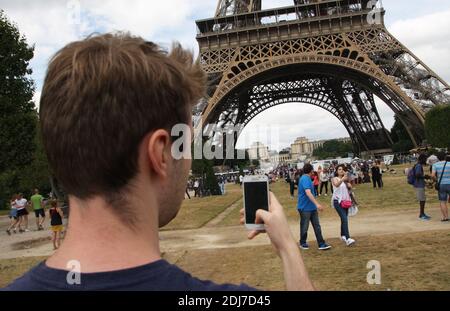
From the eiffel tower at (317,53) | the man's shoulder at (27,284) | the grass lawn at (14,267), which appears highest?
the eiffel tower at (317,53)

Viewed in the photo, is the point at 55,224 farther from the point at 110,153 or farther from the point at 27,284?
the point at 110,153

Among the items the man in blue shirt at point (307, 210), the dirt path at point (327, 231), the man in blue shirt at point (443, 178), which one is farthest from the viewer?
the man in blue shirt at point (443, 178)

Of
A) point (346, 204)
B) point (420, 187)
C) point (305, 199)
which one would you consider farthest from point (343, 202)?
point (420, 187)

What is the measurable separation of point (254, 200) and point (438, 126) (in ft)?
130

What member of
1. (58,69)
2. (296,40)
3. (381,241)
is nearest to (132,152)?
(58,69)

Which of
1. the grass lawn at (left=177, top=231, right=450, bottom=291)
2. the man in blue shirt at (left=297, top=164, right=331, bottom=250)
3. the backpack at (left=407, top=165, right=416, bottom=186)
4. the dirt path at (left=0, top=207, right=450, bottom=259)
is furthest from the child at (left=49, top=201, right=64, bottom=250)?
the backpack at (left=407, top=165, right=416, bottom=186)

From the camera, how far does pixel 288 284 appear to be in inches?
54.2

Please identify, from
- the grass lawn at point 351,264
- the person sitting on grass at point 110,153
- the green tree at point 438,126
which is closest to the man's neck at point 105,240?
the person sitting on grass at point 110,153

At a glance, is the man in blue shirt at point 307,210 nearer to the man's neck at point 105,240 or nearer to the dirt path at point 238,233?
the dirt path at point 238,233

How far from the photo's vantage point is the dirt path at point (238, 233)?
34.6ft

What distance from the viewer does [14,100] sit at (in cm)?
2341

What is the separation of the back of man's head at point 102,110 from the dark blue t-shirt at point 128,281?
0.22m
